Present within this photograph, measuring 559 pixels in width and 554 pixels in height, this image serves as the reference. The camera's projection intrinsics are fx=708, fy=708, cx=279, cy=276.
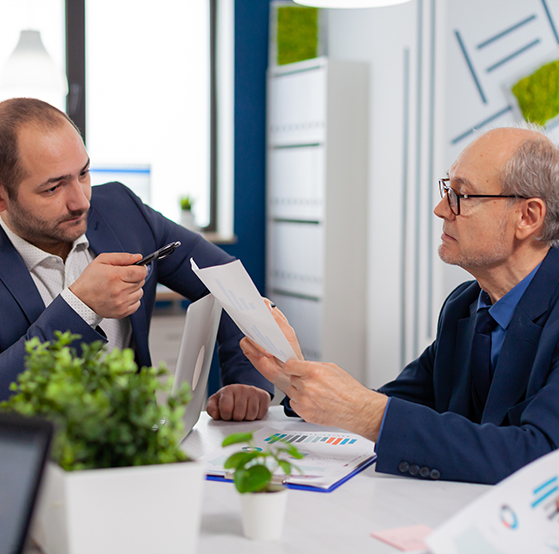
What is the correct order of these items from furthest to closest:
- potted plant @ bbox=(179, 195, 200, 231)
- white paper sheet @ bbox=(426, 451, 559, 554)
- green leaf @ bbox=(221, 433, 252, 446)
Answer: potted plant @ bbox=(179, 195, 200, 231) → green leaf @ bbox=(221, 433, 252, 446) → white paper sheet @ bbox=(426, 451, 559, 554)

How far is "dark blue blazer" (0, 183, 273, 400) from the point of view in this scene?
56.4 inches

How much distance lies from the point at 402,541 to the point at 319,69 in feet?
12.0

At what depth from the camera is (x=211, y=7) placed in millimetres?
4762

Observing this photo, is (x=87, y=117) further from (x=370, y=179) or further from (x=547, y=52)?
(x=547, y=52)

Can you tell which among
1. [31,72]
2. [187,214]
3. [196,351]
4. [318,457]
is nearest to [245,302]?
[196,351]

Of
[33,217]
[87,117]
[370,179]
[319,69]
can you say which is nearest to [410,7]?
[319,69]

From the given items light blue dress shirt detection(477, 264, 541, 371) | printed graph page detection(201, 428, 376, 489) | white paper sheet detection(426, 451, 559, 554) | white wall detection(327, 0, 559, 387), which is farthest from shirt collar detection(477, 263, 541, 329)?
white wall detection(327, 0, 559, 387)

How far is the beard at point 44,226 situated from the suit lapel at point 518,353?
99 cm

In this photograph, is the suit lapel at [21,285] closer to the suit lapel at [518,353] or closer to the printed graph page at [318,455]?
the printed graph page at [318,455]

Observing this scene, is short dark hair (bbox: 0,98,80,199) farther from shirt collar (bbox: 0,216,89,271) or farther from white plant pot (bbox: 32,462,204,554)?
white plant pot (bbox: 32,462,204,554)

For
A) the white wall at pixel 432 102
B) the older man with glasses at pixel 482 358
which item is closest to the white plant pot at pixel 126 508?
the older man with glasses at pixel 482 358

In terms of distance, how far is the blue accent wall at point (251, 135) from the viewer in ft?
15.4

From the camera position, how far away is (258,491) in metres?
0.91

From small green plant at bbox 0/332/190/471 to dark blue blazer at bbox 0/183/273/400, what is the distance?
2.09 ft
